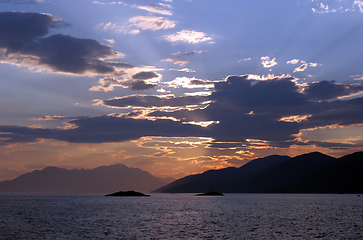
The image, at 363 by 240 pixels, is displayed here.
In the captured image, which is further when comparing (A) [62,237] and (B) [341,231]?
(B) [341,231]

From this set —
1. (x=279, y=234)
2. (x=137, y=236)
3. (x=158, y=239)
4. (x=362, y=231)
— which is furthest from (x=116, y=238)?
(x=362, y=231)

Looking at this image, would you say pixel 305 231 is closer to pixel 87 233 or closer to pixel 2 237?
pixel 87 233

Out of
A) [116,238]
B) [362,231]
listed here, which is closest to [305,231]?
[362,231]

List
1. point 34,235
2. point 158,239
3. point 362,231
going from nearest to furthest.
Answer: point 158,239 < point 34,235 < point 362,231

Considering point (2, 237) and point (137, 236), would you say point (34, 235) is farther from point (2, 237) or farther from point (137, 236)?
point (137, 236)

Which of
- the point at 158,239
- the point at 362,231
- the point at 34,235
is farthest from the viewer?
the point at 362,231

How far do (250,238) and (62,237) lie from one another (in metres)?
35.3

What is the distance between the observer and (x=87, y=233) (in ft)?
215

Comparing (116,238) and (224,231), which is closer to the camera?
(116,238)

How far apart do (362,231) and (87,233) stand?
57827mm

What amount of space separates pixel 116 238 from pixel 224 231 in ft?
76.9

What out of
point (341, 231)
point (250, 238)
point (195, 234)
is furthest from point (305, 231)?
point (195, 234)

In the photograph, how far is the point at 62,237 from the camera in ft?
196

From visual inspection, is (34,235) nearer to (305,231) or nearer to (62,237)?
(62,237)
